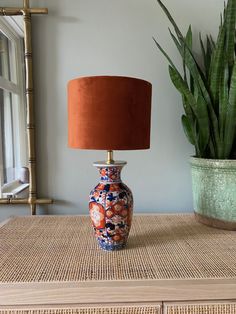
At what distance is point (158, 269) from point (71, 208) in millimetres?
580

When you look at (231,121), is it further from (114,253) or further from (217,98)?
(114,253)

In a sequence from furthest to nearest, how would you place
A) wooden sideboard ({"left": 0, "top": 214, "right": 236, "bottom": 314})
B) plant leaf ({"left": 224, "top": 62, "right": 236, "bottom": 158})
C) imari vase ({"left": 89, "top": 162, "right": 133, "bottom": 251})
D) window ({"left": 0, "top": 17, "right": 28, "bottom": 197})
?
window ({"left": 0, "top": 17, "right": 28, "bottom": 197}) < plant leaf ({"left": 224, "top": 62, "right": 236, "bottom": 158}) < imari vase ({"left": 89, "top": 162, "right": 133, "bottom": 251}) < wooden sideboard ({"left": 0, "top": 214, "right": 236, "bottom": 314})

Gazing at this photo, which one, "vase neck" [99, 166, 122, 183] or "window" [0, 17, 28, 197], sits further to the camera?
"window" [0, 17, 28, 197]

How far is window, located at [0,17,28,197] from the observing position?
1039 millimetres

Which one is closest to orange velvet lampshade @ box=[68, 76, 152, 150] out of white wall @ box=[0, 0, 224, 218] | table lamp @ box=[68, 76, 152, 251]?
table lamp @ box=[68, 76, 152, 251]

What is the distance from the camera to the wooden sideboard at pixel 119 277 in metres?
0.57

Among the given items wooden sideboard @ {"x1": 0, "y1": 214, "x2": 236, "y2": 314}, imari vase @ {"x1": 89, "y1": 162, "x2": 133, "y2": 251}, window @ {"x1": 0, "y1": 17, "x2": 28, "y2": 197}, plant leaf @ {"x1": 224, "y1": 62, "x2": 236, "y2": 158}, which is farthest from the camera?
window @ {"x1": 0, "y1": 17, "x2": 28, "y2": 197}

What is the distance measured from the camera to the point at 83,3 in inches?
41.5

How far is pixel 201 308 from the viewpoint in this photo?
1.90 feet

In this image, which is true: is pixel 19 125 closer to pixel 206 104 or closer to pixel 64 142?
pixel 64 142

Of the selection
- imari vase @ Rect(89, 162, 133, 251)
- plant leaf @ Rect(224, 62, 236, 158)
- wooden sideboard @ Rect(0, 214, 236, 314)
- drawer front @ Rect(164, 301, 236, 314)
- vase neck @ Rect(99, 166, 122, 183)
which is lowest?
drawer front @ Rect(164, 301, 236, 314)

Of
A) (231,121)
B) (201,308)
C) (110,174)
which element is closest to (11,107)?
(110,174)

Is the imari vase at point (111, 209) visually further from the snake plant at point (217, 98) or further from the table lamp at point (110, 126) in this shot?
the snake plant at point (217, 98)

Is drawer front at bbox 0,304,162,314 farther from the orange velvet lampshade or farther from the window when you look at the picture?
the window
